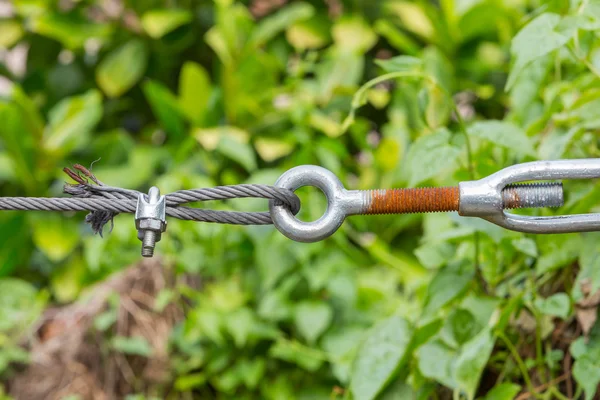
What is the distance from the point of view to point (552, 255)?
93 cm

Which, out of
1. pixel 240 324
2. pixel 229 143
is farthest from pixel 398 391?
pixel 229 143

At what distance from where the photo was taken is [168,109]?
6.71ft

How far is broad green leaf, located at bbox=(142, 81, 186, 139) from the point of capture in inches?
79.4

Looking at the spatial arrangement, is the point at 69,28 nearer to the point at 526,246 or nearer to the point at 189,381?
the point at 189,381

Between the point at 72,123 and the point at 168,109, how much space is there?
0.98 feet

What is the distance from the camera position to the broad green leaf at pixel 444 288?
0.95 metres

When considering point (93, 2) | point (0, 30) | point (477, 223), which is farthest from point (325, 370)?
point (0, 30)

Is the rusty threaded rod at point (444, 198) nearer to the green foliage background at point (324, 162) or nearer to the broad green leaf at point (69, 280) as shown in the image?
the green foliage background at point (324, 162)

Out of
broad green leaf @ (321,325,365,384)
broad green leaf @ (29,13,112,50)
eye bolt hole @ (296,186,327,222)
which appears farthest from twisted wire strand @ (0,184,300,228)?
broad green leaf @ (29,13,112,50)

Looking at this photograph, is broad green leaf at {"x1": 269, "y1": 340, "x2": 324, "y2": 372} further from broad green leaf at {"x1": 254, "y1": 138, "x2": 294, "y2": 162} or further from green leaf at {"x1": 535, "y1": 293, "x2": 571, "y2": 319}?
green leaf at {"x1": 535, "y1": 293, "x2": 571, "y2": 319}

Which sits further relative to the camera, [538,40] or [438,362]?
[438,362]

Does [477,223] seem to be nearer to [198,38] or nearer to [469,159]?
[469,159]

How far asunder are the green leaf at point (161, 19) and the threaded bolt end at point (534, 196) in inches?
68.2

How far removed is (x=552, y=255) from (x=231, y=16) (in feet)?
4.34
